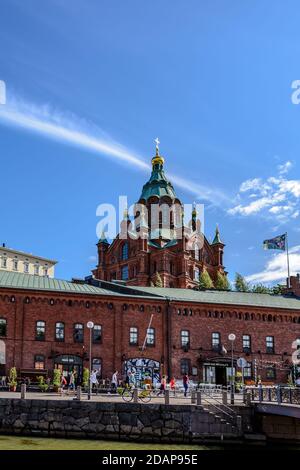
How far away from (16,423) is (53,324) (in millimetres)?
17040

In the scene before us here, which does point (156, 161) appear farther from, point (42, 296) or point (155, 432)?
point (155, 432)

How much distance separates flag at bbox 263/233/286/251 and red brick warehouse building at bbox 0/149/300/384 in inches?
398

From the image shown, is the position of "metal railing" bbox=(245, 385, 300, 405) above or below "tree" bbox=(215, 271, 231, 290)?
below

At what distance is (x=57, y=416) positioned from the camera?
32156mm

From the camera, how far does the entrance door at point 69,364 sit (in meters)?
48.2

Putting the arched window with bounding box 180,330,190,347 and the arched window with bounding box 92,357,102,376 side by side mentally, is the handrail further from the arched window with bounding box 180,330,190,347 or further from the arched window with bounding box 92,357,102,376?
the arched window with bounding box 180,330,190,347

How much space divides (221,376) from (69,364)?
12888mm

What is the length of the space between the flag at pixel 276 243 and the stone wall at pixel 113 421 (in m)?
39.2

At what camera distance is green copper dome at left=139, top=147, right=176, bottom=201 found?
323 ft

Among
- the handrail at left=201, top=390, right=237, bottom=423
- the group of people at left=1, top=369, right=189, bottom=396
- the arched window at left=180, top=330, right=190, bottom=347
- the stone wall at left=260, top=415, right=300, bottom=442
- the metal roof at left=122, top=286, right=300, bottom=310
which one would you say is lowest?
the stone wall at left=260, top=415, right=300, bottom=442

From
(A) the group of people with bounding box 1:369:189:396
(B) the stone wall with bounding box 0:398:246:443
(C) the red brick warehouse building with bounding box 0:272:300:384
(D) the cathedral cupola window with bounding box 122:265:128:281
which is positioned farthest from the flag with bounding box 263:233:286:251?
(B) the stone wall with bounding box 0:398:246:443

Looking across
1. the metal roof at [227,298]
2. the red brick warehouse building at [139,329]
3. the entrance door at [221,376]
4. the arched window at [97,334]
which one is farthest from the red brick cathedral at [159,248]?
the arched window at [97,334]

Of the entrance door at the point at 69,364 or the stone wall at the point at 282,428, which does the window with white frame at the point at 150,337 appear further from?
the stone wall at the point at 282,428
